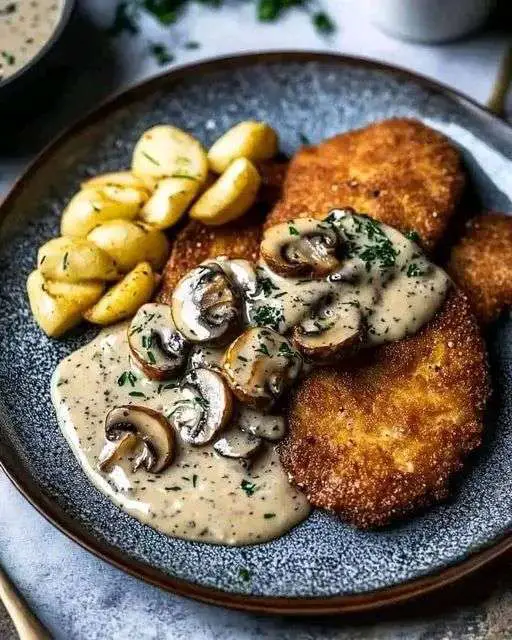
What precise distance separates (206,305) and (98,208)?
622 millimetres

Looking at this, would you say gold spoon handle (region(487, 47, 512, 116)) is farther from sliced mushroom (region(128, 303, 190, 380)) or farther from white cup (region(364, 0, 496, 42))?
sliced mushroom (region(128, 303, 190, 380))

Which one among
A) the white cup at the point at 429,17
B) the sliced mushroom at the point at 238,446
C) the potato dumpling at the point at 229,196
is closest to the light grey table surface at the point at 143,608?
the sliced mushroom at the point at 238,446

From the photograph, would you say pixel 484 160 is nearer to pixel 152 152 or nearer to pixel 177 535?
pixel 152 152

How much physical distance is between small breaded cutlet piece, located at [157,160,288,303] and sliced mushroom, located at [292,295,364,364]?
0.42 meters

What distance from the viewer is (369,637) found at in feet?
8.87

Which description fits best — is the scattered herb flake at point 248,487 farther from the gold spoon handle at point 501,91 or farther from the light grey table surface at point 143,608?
the gold spoon handle at point 501,91

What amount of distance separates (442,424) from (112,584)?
3.54 feet

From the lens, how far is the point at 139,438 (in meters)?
2.78

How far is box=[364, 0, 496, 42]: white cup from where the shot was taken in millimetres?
3758

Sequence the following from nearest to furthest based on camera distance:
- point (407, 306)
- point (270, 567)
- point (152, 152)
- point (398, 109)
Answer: point (270, 567), point (407, 306), point (152, 152), point (398, 109)

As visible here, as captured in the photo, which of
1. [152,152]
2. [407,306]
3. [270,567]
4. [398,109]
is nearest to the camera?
[270,567]

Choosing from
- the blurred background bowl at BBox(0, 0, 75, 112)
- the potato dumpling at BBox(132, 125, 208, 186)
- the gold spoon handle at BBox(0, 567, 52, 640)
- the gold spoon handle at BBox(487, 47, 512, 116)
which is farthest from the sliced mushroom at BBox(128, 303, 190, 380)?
the gold spoon handle at BBox(487, 47, 512, 116)

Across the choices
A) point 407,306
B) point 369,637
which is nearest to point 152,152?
point 407,306

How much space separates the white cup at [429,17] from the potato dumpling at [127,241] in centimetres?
143
